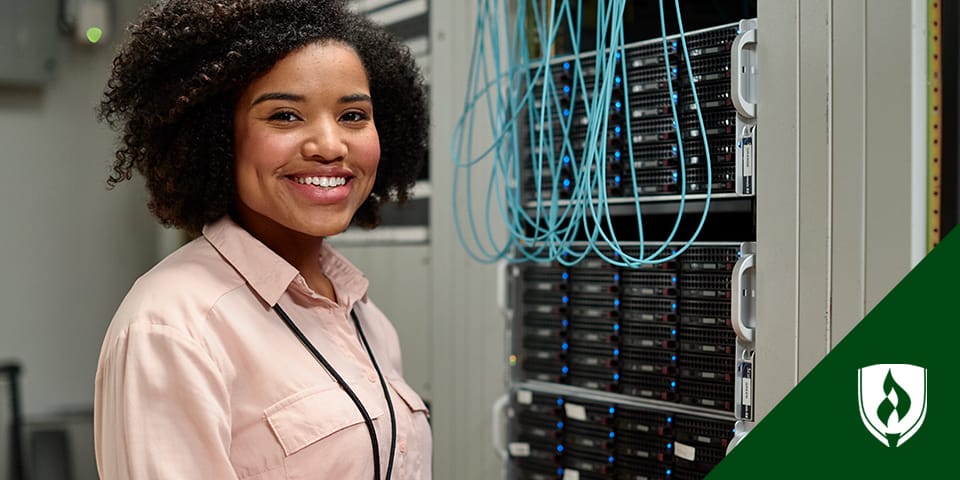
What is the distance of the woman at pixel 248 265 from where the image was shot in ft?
3.86

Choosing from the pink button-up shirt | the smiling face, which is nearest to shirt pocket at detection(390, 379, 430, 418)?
the pink button-up shirt

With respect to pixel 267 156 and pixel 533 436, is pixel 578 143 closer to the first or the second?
pixel 533 436

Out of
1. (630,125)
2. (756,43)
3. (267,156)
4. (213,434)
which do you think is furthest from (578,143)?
(213,434)

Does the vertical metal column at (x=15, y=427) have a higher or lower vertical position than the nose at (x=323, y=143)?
lower

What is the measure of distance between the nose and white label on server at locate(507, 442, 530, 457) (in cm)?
97

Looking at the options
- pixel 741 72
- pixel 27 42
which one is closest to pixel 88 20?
pixel 27 42

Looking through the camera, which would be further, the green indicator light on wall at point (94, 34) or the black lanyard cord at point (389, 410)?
the green indicator light on wall at point (94, 34)

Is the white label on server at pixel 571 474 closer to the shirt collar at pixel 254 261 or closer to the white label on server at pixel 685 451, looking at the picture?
the white label on server at pixel 685 451

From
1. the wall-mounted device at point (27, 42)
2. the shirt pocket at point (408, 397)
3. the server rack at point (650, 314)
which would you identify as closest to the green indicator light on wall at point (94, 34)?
the wall-mounted device at point (27, 42)

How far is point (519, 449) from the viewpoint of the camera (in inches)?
82.1

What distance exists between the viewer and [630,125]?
1.82 metres

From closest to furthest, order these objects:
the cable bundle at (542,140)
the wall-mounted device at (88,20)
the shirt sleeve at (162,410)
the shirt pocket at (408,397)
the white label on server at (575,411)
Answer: the shirt sleeve at (162,410), the shirt pocket at (408,397), the cable bundle at (542,140), the white label on server at (575,411), the wall-mounted device at (88,20)

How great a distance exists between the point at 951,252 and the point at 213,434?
1045mm

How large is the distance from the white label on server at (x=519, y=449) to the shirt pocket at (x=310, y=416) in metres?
0.82
